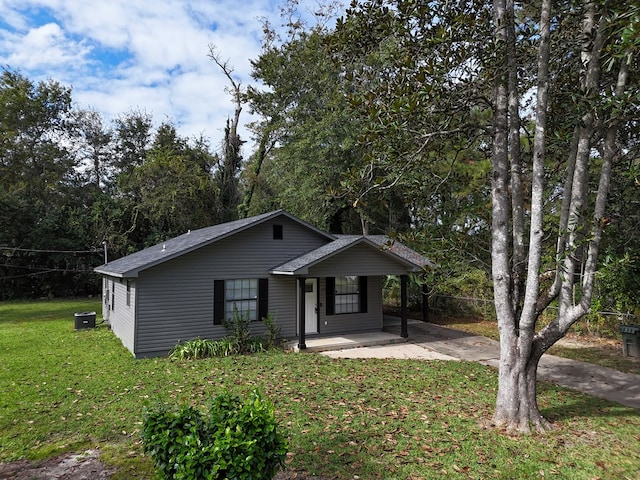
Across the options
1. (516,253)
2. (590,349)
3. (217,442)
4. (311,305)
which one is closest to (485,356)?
(590,349)

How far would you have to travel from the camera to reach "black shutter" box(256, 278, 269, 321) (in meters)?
12.1

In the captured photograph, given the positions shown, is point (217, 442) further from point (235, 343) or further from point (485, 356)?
point (485, 356)

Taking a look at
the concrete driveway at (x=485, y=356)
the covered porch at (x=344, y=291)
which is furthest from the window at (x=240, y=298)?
the concrete driveway at (x=485, y=356)

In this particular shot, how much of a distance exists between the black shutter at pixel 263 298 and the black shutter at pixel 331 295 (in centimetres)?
208

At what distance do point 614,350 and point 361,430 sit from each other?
938 cm

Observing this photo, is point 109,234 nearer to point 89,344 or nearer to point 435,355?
point 89,344

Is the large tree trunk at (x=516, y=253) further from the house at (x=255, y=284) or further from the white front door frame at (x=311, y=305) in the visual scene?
the white front door frame at (x=311, y=305)

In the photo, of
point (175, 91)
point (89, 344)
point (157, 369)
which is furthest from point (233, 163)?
point (157, 369)

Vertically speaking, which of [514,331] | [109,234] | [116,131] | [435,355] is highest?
[116,131]

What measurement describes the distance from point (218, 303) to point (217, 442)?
8.45 meters

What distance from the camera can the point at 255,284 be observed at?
12.2m

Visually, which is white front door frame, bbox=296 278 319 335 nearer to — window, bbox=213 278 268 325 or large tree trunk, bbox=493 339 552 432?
window, bbox=213 278 268 325

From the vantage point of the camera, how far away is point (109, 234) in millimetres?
25422

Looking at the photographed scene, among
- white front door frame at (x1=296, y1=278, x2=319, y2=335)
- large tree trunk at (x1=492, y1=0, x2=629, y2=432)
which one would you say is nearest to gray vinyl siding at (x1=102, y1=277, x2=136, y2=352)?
white front door frame at (x1=296, y1=278, x2=319, y2=335)
